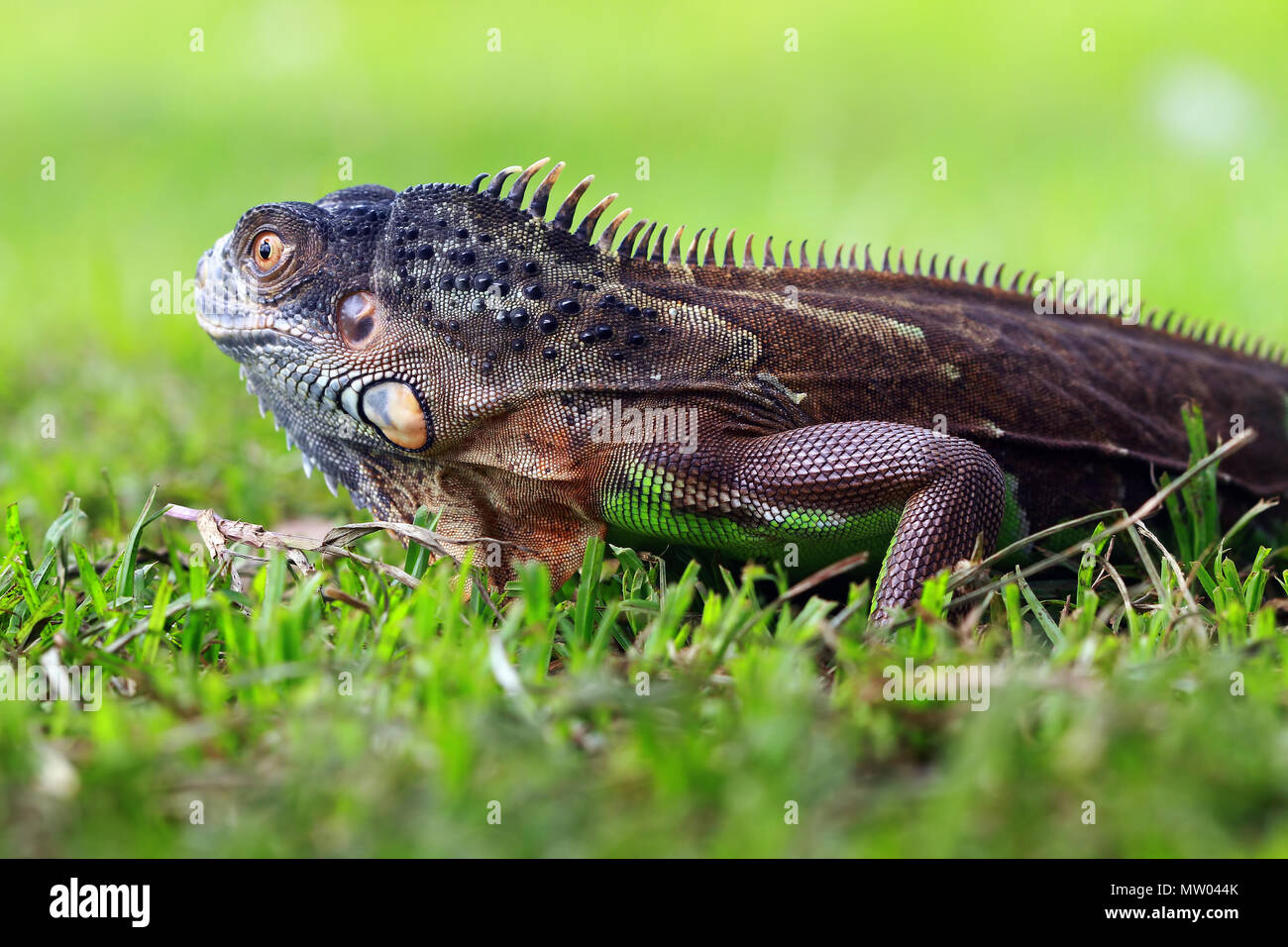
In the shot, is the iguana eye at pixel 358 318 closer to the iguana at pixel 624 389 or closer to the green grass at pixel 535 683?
the iguana at pixel 624 389

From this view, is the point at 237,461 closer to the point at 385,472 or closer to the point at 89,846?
the point at 385,472

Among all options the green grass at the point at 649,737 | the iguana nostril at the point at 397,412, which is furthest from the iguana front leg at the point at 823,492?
→ the iguana nostril at the point at 397,412

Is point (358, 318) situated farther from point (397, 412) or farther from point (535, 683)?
point (535, 683)

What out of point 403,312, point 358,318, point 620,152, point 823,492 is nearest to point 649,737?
point 823,492

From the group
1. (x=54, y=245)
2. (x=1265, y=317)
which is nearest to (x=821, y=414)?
(x=1265, y=317)


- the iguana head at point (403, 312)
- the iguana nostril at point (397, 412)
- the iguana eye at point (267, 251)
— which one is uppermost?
the iguana eye at point (267, 251)
